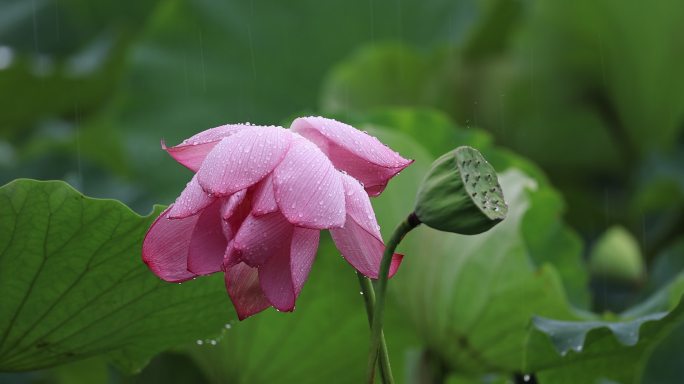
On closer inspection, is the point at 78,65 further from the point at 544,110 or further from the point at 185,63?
the point at 544,110

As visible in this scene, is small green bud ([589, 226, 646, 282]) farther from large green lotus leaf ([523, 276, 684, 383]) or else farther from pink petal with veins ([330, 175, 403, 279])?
pink petal with veins ([330, 175, 403, 279])

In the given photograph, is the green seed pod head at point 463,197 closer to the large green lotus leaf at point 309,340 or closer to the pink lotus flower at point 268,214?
the pink lotus flower at point 268,214

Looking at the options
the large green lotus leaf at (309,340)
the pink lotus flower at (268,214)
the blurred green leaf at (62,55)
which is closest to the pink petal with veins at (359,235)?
the pink lotus flower at (268,214)

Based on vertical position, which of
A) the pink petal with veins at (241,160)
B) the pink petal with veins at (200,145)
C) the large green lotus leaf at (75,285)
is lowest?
the large green lotus leaf at (75,285)

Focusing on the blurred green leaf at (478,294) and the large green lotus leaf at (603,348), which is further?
the blurred green leaf at (478,294)

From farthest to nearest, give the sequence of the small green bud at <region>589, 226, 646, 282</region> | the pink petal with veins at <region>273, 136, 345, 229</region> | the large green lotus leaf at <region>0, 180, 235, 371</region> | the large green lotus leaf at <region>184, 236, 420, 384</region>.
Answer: the small green bud at <region>589, 226, 646, 282</region>, the large green lotus leaf at <region>184, 236, 420, 384</region>, the large green lotus leaf at <region>0, 180, 235, 371</region>, the pink petal with veins at <region>273, 136, 345, 229</region>

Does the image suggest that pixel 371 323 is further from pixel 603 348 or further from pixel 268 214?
pixel 603 348

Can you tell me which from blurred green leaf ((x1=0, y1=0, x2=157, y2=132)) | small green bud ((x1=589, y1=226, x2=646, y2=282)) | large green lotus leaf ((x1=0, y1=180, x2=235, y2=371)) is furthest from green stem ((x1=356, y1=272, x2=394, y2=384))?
blurred green leaf ((x1=0, y1=0, x2=157, y2=132))
